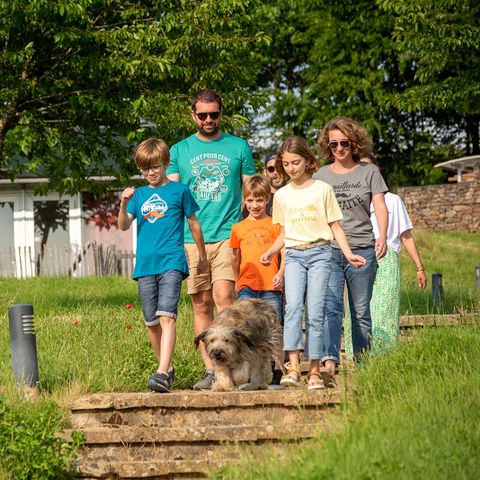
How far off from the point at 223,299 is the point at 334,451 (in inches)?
119

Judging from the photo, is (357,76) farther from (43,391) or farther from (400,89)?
(43,391)

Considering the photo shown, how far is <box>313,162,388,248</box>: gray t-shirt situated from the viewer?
27.7 feet

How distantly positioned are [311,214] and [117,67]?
789 cm

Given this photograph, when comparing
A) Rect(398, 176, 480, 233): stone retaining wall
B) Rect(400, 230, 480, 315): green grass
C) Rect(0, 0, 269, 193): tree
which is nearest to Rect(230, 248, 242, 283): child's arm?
Rect(400, 230, 480, 315): green grass

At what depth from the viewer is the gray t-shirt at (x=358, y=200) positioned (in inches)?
333

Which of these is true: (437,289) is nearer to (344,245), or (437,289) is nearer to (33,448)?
(344,245)

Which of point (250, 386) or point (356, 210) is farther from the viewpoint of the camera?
point (356, 210)

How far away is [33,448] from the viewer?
7.38m

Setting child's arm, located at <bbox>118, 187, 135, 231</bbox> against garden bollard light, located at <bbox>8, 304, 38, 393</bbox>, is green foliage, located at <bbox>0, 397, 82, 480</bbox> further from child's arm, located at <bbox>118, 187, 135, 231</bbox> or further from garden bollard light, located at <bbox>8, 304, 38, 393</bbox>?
child's arm, located at <bbox>118, 187, 135, 231</bbox>

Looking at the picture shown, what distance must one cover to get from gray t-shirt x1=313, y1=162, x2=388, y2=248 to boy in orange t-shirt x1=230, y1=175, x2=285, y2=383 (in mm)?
741

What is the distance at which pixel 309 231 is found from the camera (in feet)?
26.6

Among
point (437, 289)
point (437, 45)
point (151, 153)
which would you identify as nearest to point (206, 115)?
point (151, 153)

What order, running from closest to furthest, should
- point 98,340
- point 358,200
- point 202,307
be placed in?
point 358,200 < point 202,307 < point 98,340

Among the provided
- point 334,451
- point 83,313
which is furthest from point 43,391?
point 83,313
